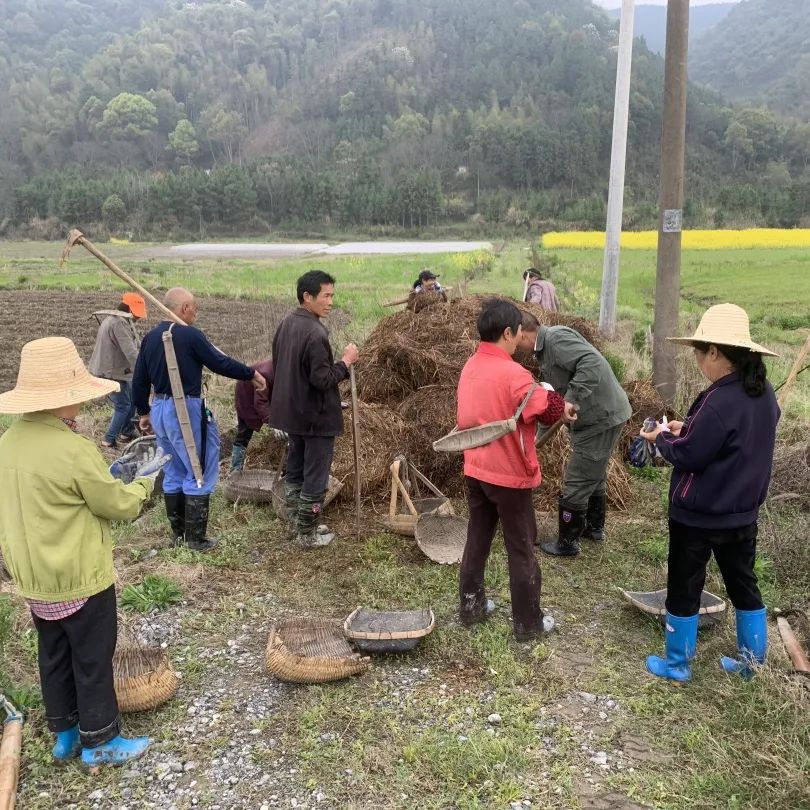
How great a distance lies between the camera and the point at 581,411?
4.49 meters

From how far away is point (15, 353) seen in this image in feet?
41.0

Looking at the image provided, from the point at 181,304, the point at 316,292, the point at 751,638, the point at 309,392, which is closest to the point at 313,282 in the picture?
the point at 316,292

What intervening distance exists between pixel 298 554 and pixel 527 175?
3317 inches

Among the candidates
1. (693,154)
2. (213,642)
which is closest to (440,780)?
(213,642)

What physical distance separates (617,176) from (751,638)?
25.6ft

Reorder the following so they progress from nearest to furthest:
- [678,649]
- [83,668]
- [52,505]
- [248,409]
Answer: [52,505] < [83,668] < [678,649] < [248,409]

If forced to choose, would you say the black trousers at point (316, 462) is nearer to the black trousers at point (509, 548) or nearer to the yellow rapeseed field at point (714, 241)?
the black trousers at point (509, 548)

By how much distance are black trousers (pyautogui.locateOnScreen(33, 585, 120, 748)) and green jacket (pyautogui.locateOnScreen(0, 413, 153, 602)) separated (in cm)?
13

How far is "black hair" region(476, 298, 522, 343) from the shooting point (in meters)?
3.41

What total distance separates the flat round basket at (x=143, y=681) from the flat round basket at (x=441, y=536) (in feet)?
6.13

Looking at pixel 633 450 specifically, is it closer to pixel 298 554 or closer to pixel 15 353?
pixel 298 554

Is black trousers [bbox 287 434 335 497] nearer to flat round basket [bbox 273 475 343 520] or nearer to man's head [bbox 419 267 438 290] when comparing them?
flat round basket [bbox 273 475 343 520]

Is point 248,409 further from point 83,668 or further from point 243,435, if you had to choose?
point 83,668

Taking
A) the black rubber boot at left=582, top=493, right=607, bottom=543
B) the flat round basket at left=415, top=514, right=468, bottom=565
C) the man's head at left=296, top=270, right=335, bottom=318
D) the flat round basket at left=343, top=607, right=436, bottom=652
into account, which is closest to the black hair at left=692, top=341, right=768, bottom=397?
the flat round basket at left=343, top=607, right=436, bottom=652
